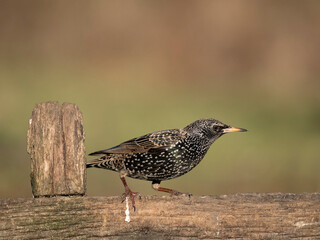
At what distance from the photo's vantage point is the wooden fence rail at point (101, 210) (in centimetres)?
313

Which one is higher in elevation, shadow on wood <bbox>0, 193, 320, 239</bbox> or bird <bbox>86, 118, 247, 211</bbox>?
bird <bbox>86, 118, 247, 211</bbox>

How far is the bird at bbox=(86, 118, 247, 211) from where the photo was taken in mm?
3811

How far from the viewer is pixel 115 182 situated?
5391 mm

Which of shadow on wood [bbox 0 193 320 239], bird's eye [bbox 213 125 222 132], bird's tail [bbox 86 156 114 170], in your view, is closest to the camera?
shadow on wood [bbox 0 193 320 239]

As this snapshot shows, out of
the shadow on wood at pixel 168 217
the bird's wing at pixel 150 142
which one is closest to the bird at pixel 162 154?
the bird's wing at pixel 150 142

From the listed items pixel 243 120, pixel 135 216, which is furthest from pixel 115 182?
pixel 135 216

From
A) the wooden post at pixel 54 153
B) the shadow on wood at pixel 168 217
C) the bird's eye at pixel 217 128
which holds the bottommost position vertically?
the shadow on wood at pixel 168 217

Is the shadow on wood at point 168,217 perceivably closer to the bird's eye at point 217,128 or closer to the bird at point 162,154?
the bird at point 162,154

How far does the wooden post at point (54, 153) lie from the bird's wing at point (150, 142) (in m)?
0.65

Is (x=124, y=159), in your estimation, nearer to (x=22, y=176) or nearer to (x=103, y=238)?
(x=103, y=238)

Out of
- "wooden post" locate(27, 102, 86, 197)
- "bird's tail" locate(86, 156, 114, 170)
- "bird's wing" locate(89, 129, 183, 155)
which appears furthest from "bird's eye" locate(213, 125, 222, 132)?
"wooden post" locate(27, 102, 86, 197)

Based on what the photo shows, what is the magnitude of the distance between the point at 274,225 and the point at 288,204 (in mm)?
116

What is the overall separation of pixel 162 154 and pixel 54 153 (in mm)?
870

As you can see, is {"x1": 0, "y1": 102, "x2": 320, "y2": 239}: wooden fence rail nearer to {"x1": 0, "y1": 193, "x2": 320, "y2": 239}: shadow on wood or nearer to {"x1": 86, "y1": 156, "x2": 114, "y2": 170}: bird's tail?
{"x1": 0, "y1": 193, "x2": 320, "y2": 239}: shadow on wood
